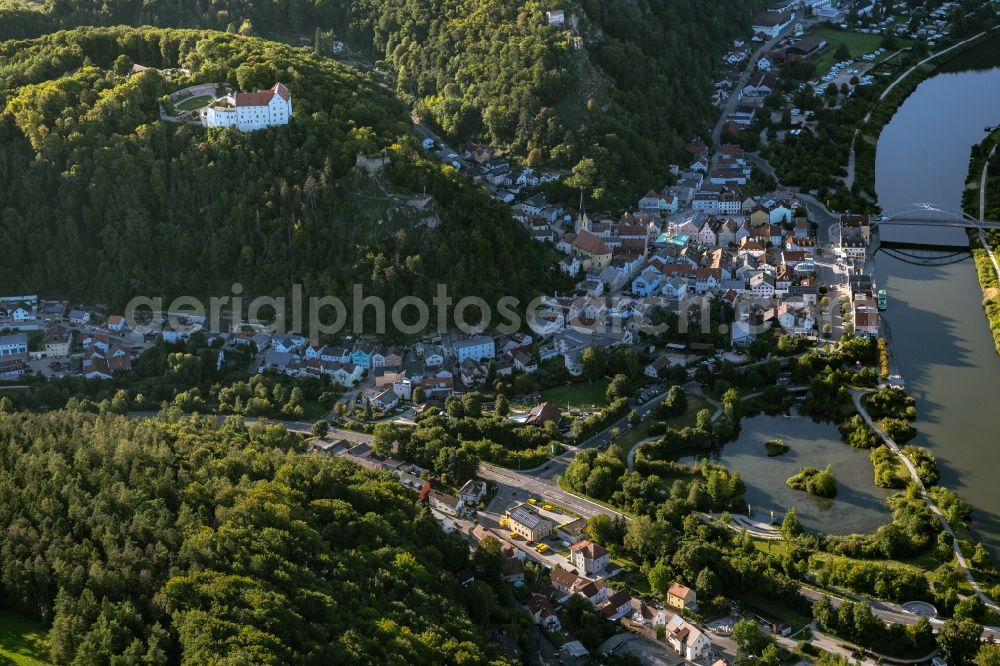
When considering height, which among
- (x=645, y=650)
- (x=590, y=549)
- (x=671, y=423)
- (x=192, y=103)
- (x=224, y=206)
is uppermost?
(x=192, y=103)

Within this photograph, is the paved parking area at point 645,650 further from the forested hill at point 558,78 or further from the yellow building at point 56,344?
the forested hill at point 558,78

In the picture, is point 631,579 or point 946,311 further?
point 946,311

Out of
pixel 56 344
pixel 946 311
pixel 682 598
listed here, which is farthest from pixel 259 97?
pixel 946 311

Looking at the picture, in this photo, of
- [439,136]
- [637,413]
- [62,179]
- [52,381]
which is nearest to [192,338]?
[52,381]

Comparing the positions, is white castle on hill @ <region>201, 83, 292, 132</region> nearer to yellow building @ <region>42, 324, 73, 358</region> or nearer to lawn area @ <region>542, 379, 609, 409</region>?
yellow building @ <region>42, 324, 73, 358</region>

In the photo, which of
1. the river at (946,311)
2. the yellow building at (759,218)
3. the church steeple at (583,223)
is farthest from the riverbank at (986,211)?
the church steeple at (583,223)

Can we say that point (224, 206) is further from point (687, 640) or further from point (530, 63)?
point (687, 640)

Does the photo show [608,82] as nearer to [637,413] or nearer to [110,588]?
[637,413]

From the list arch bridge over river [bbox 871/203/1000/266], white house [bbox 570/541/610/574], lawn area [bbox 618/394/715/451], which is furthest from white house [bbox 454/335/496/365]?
arch bridge over river [bbox 871/203/1000/266]
